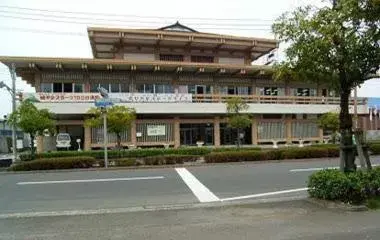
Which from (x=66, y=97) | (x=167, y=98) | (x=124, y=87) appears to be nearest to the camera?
(x=66, y=97)

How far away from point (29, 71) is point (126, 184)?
23623 mm

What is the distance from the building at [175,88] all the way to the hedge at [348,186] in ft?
83.5

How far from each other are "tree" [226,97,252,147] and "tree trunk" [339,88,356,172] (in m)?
22.1

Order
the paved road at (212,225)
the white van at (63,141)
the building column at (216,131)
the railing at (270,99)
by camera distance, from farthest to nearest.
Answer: the building column at (216,131) < the railing at (270,99) < the white van at (63,141) < the paved road at (212,225)

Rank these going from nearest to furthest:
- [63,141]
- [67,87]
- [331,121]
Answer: [63,141], [331,121], [67,87]

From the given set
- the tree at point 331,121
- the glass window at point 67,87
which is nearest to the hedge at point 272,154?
the tree at point 331,121

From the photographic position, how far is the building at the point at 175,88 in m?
34.5

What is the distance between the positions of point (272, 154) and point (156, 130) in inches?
558

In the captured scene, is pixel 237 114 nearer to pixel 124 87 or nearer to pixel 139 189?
pixel 124 87

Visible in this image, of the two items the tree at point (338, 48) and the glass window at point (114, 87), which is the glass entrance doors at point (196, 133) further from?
the tree at point (338, 48)

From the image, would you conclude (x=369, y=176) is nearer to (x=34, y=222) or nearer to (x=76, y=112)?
Answer: (x=34, y=222)

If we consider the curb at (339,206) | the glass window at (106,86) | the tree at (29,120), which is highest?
the glass window at (106,86)

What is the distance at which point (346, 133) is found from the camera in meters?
9.55

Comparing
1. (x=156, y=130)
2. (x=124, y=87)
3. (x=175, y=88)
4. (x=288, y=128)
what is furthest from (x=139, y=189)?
(x=288, y=128)
